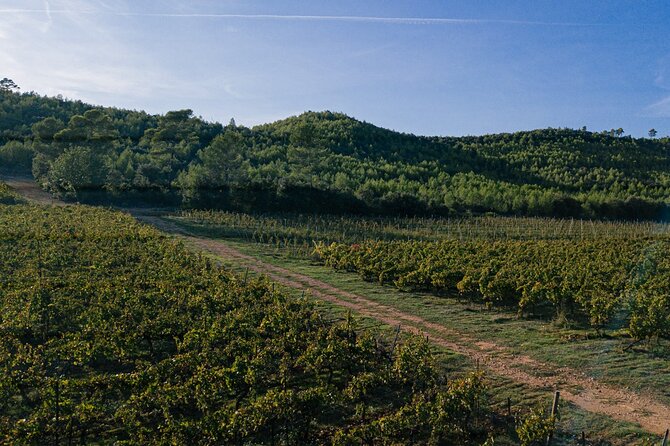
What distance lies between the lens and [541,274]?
18.2 m

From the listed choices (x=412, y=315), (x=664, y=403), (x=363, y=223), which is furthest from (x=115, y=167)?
(x=664, y=403)

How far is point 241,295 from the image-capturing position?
1573 cm

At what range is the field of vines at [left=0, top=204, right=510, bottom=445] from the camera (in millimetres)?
8547

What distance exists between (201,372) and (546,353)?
8.60 m

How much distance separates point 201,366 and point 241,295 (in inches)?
212

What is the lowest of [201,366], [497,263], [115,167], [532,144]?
[201,366]

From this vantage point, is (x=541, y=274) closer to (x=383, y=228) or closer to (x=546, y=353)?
(x=546, y=353)

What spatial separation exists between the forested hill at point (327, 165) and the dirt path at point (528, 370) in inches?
1050

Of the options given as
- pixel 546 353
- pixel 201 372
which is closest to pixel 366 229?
pixel 546 353

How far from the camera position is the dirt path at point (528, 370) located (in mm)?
9766

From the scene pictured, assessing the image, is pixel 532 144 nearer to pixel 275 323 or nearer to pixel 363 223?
pixel 363 223

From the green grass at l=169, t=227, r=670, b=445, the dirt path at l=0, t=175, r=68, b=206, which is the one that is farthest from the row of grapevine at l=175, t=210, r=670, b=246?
the green grass at l=169, t=227, r=670, b=445

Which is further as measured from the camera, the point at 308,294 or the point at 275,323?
the point at 308,294

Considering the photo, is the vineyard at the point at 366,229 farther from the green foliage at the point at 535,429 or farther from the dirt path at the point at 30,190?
the green foliage at the point at 535,429
